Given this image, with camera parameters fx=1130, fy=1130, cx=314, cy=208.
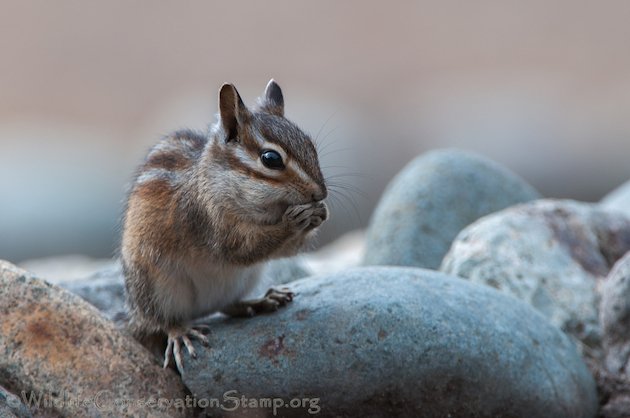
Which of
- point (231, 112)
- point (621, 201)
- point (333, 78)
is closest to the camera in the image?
point (231, 112)

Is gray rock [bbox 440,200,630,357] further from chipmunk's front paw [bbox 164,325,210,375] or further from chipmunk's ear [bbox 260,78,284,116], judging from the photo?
chipmunk's front paw [bbox 164,325,210,375]

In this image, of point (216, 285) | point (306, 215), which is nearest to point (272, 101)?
point (306, 215)

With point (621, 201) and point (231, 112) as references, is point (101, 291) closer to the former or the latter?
point (231, 112)

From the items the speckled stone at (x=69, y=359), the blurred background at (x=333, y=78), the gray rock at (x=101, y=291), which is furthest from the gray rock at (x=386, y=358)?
the blurred background at (x=333, y=78)

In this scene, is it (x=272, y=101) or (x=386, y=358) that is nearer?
(x=386, y=358)

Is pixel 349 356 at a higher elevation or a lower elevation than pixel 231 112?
lower

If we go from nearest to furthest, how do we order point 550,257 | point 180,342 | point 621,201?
point 180,342
point 550,257
point 621,201

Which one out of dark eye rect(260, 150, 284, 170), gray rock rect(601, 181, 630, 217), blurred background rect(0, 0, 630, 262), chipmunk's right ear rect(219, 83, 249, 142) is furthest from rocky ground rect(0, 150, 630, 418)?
blurred background rect(0, 0, 630, 262)
